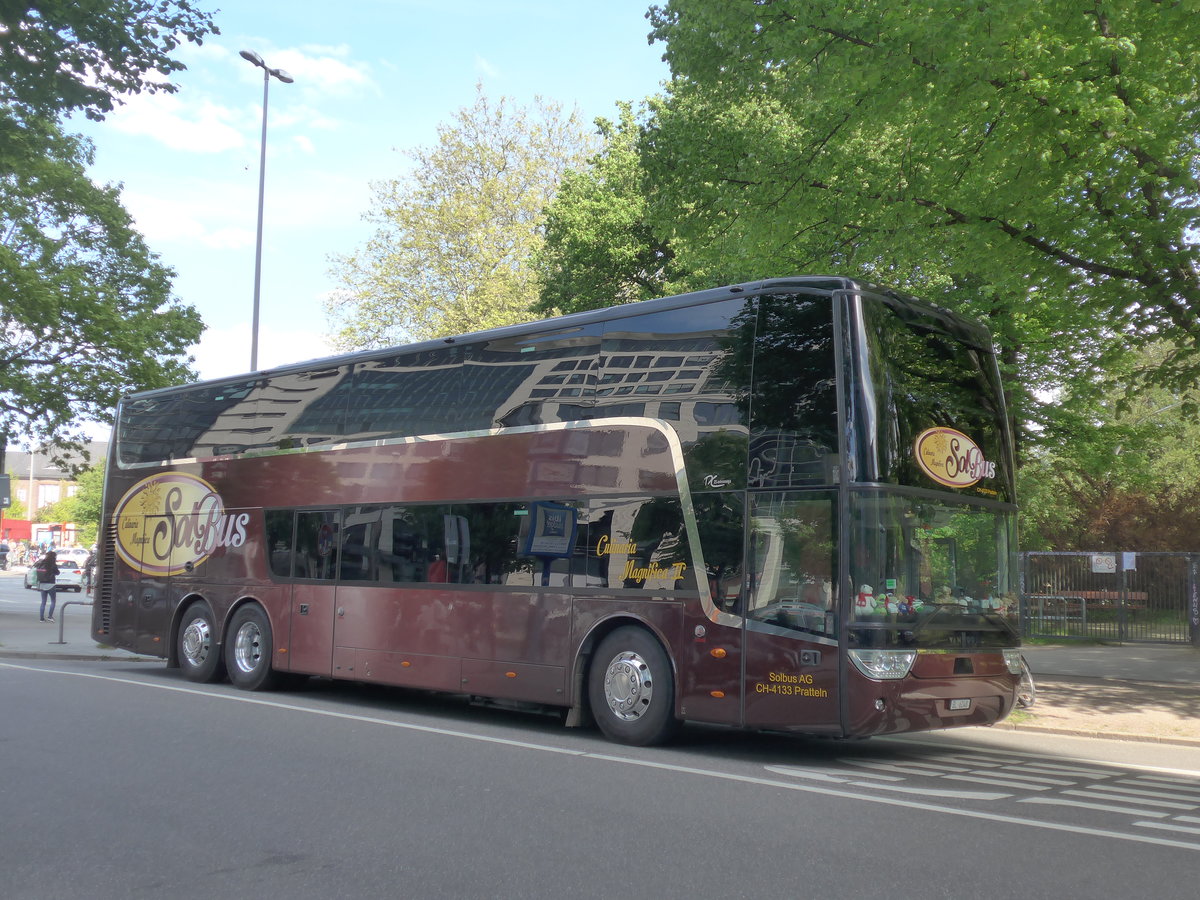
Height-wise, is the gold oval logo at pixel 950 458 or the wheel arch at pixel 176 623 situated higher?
the gold oval logo at pixel 950 458

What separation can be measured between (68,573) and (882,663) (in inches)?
1881

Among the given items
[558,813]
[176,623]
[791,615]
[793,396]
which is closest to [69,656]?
[176,623]

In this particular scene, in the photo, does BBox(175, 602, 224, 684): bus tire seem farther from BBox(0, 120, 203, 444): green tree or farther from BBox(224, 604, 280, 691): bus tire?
BBox(0, 120, 203, 444): green tree

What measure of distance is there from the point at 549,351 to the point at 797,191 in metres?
5.78

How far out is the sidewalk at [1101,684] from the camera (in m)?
12.2

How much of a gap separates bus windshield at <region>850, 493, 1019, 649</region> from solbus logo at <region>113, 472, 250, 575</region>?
894 cm

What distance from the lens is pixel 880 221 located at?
1526cm

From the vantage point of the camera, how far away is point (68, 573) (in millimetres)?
49781

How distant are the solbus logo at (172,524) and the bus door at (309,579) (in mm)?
926

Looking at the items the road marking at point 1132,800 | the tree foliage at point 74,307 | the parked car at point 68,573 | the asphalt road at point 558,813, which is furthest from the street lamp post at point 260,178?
the road marking at point 1132,800

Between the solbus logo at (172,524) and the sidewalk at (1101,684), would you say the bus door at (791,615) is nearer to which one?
the sidewalk at (1101,684)

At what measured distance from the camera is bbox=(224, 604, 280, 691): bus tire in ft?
48.2

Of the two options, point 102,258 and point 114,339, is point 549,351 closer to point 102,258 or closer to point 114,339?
point 114,339

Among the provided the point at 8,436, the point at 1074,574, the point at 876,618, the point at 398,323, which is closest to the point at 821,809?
the point at 876,618
